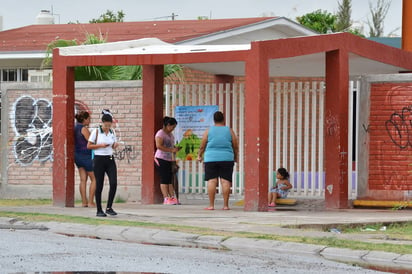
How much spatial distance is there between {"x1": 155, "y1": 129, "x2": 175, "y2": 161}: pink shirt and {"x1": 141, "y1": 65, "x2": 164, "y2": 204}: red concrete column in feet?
0.74

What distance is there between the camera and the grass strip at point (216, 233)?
12.1 metres

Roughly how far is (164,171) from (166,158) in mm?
249

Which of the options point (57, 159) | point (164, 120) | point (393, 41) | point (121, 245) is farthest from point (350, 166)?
point (393, 41)

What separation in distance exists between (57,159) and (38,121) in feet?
10.5

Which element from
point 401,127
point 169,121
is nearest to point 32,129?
point 169,121

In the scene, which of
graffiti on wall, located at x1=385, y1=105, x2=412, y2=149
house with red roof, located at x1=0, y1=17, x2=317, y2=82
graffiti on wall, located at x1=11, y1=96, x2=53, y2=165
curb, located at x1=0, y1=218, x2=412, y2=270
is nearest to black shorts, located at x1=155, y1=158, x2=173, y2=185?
graffiti on wall, located at x1=11, y1=96, x2=53, y2=165

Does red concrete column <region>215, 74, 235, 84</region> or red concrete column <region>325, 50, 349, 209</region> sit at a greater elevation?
red concrete column <region>215, 74, 235, 84</region>

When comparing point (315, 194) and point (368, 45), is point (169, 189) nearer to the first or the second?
point (315, 194)

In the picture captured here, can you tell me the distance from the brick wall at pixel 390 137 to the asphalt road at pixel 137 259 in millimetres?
7335

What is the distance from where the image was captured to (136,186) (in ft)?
67.3

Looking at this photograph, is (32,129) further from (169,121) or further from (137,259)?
(137,259)

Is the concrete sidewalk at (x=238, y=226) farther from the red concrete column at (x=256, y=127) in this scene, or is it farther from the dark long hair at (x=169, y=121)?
the dark long hair at (x=169, y=121)

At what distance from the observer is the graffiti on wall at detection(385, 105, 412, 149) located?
18.9 metres

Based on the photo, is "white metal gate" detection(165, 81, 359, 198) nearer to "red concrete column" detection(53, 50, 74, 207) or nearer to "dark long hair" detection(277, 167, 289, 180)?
"dark long hair" detection(277, 167, 289, 180)
